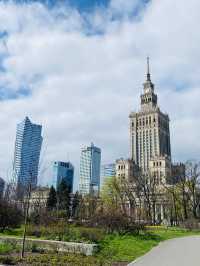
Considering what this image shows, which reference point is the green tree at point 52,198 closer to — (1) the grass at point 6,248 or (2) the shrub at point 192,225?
(2) the shrub at point 192,225

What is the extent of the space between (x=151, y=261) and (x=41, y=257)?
14.1 ft

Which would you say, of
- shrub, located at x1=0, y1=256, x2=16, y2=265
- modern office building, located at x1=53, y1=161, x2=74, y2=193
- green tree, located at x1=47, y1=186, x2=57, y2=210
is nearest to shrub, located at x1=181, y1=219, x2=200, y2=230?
green tree, located at x1=47, y1=186, x2=57, y2=210

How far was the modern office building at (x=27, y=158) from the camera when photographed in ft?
55.4

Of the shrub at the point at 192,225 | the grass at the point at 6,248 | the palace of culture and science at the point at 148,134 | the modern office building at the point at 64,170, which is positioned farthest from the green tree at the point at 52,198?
the modern office building at the point at 64,170

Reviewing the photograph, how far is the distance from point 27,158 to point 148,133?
354ft

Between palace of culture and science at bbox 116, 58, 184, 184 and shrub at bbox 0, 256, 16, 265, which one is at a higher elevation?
palace of culture and science at bbox 116, 58, 184, 184

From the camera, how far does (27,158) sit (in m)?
26.3

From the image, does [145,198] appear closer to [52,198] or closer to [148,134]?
[52,198]

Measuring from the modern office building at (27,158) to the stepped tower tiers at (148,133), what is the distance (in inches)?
3194

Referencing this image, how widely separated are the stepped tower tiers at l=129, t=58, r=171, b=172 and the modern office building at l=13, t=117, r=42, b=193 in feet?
266

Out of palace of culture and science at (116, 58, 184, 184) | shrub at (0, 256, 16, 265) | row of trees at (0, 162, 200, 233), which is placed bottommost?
shrub at (0, 256, 16, 265)

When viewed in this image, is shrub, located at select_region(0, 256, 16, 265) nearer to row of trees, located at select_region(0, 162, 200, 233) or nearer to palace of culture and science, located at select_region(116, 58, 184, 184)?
row of trees, located at select_region(0, 162, 200, 233)

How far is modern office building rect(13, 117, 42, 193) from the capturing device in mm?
16878

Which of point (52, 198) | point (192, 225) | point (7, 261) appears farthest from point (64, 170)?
point (7, 261)
